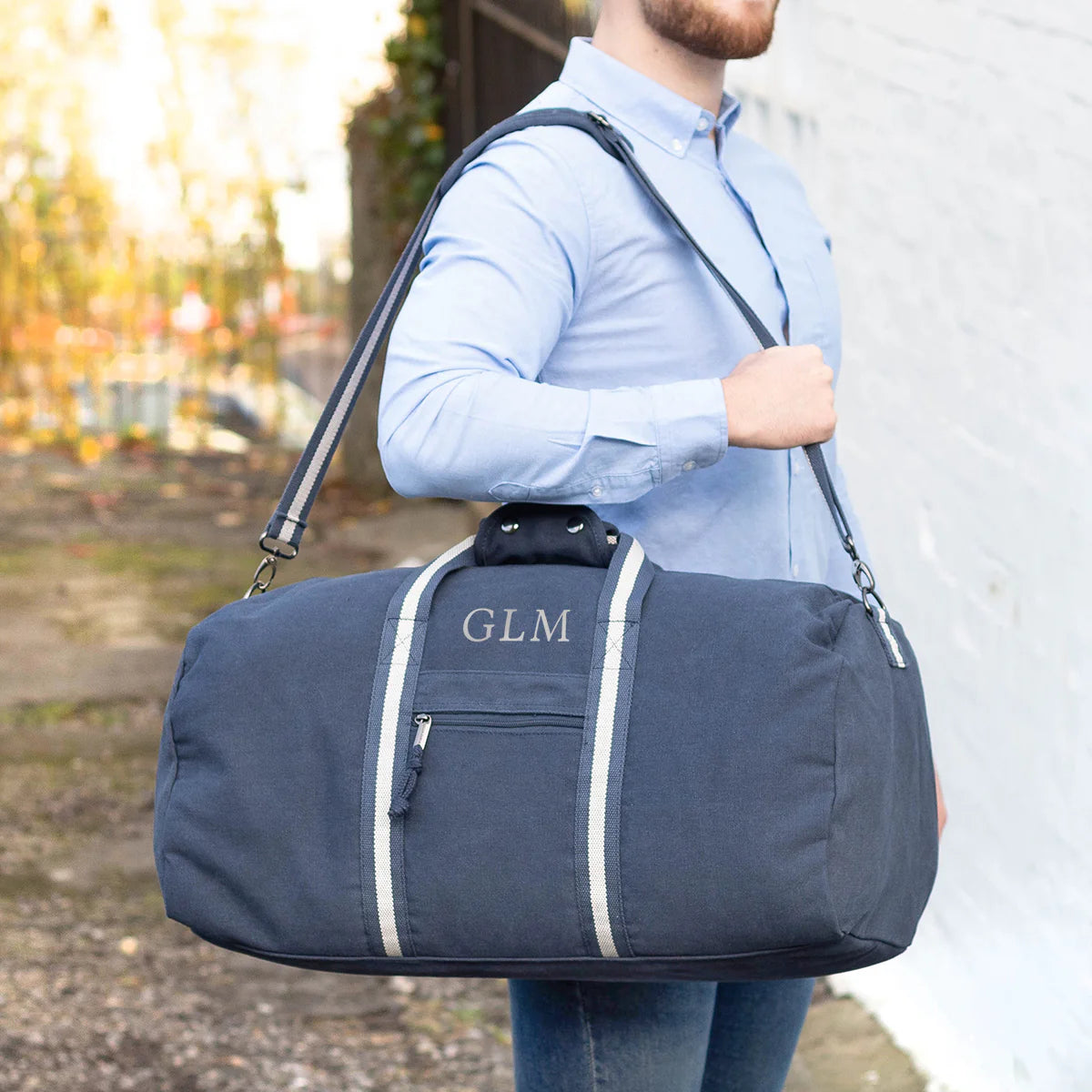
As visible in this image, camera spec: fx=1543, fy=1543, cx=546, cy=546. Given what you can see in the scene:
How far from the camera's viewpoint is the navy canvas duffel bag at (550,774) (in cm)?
133

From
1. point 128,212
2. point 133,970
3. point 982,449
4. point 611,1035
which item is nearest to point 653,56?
point 611,1035

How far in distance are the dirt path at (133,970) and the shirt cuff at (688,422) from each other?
184 centimetres

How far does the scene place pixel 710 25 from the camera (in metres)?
1.61

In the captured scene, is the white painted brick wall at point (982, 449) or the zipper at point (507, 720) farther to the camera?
the white painted brick wall at point (982, 449)

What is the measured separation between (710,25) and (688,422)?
1.51ft

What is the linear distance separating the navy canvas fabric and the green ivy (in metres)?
5.79

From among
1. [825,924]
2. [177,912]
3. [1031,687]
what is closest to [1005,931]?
[1031,687]

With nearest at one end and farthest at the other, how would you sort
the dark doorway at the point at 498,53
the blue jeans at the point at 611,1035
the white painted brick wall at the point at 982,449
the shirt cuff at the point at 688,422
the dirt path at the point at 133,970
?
the shirt cuff at the point at 688,422, the blue jeans at the point at 611,1035, the white painted brick wall at the point at 982,449, the dirt path at the point at 133,970, the dark doorway at the point at 498,53

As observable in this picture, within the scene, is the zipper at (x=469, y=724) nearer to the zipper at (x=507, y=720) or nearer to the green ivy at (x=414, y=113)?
the zipper at (x=507, y=720)

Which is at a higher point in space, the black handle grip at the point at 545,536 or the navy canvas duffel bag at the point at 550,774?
the black handle grip at the point at 545,536

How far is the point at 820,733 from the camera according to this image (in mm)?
1331

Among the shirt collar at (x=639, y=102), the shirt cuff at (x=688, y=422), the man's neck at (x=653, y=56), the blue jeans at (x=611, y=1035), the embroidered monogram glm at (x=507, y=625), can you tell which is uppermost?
the man's neck at (x=653, y=56)

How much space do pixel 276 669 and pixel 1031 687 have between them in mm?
1560

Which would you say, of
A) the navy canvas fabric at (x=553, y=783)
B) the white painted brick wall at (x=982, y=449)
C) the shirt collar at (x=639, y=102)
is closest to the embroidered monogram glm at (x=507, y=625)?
the navy canvas fabric at (x=553, y=783)
